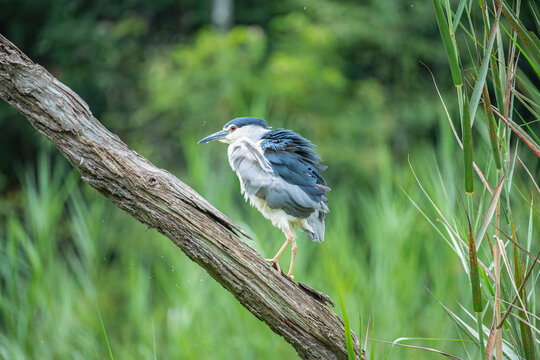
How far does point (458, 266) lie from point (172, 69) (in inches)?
182

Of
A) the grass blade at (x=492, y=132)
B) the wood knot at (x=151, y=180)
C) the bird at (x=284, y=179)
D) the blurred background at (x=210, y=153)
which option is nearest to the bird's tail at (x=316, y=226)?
the bird at (x=284, y=179)

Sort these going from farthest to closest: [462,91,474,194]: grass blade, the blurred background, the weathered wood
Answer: the blurred background < the weathered wood < [462,91,474,194]: grass blade

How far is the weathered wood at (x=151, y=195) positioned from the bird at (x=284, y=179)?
33 cm

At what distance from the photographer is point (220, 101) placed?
252 inches

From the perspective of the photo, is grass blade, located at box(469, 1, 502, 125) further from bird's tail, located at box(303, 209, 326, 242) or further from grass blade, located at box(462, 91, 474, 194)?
bird's tail, located at box(303, 209, 326, 242)

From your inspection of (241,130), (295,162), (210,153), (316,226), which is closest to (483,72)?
(295,162)

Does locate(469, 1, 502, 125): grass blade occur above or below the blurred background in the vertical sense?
above

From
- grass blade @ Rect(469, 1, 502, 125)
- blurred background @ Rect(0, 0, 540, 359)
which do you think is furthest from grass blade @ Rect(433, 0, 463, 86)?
blurred background @ Rect(0, 0, 540, 359)

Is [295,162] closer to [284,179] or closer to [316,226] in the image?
[284,179]

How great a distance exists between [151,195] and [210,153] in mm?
3826

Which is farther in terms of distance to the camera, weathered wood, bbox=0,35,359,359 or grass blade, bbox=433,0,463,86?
weathered wood, bbox=0,35,359,359

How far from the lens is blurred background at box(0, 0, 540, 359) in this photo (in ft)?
11.9

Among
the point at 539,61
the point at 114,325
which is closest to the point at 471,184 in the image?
the point at 539,61

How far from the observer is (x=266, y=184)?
2125 millimetres
